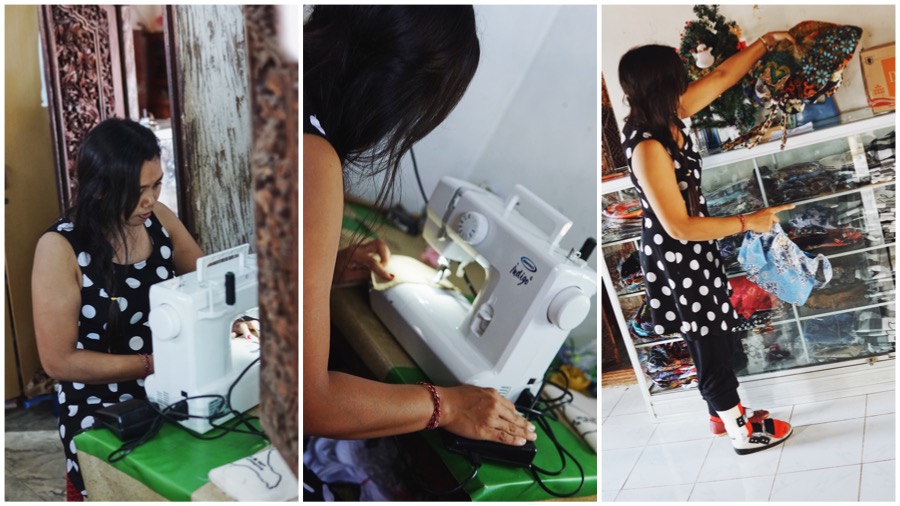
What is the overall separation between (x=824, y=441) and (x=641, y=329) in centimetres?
43

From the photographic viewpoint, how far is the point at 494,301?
1508mm

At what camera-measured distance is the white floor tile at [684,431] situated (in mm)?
1582

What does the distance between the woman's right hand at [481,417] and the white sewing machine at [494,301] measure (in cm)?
3

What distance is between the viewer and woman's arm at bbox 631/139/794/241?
148cm

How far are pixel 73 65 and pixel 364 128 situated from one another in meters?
0.59

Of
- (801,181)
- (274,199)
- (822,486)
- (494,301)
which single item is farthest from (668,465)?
(274,199)

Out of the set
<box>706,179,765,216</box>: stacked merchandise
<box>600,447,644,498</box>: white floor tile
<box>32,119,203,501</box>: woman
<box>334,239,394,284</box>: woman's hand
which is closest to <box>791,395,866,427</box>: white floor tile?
<box>600,447,644,498</box>: white floor tile

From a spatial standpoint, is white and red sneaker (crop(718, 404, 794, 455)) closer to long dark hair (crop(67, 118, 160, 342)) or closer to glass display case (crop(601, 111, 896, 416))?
glass display case (crop(601, 111, 896, 416))

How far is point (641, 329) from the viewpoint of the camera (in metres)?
1.57

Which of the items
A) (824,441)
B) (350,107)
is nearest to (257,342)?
(350,107)

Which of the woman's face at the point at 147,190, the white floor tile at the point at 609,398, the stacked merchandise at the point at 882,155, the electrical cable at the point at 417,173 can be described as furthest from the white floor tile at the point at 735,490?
the woman's face at the point at 147,190

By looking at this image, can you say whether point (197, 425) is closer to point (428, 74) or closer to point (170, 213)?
point (170, 213)

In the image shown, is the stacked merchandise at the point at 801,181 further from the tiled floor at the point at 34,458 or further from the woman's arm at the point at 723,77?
the tiled floor at the point at 34,458

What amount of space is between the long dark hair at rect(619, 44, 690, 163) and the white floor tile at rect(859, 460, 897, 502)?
0.75 metres
